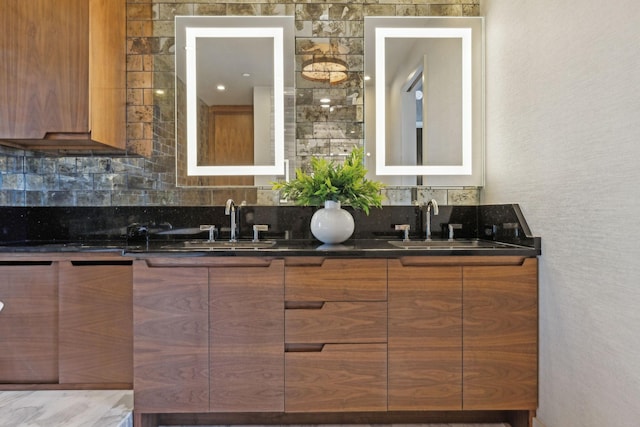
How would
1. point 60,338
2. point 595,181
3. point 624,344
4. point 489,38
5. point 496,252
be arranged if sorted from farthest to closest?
point 489,38 → point 60,338 → point 496,252 → point 595,181 → point 624,344

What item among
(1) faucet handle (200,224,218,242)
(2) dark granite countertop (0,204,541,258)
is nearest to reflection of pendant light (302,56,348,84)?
(2) dark granite countertop (0,204,541,258)

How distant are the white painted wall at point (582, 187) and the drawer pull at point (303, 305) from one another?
975 mm

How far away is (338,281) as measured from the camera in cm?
166

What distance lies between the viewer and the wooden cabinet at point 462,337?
165 centimetres

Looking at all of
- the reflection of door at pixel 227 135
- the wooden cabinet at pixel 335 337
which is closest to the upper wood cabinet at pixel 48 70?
the reflection of door at pixel 227 135

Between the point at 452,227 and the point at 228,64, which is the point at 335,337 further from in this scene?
the point at 228,64

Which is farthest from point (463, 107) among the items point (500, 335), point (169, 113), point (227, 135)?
point (169, 113)

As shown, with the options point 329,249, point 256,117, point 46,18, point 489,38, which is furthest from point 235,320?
point 489,38

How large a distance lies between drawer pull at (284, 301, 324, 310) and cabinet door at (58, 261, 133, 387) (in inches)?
30.7

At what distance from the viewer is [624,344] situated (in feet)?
3.91

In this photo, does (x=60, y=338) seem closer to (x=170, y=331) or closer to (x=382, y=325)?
(x=170, y=331)

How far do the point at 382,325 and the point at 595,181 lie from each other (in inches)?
38.3

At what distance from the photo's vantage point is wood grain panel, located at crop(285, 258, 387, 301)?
5.43ft

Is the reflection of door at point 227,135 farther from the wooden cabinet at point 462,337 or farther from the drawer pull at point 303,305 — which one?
the wooden cabinet at point 462,337
